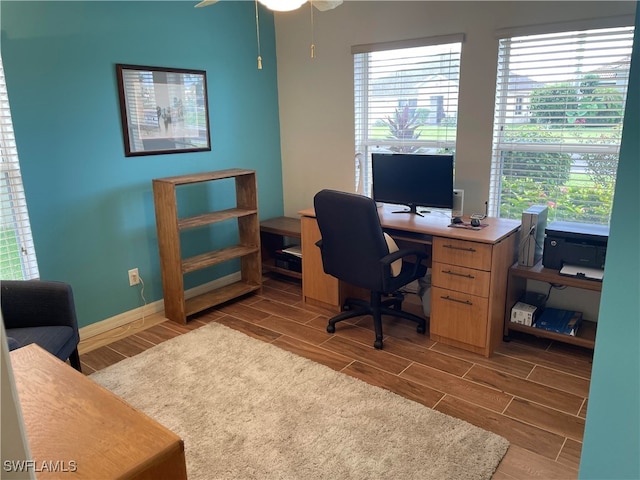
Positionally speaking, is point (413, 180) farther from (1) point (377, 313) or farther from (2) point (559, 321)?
(2) point (559, 321)

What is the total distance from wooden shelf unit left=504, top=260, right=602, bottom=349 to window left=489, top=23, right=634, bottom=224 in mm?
484

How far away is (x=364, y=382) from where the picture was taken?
2.68m

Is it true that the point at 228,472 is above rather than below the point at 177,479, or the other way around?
below

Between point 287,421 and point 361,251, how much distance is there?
1094mm

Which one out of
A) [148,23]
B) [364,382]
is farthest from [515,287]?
[148,23]

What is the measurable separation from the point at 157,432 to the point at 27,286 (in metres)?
1.74

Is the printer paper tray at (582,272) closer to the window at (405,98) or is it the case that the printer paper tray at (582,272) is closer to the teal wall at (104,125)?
the window at (405,98)

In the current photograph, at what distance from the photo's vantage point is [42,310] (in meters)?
2.49

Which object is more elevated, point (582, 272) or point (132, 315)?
point (582, 272)

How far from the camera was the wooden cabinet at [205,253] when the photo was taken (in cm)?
333

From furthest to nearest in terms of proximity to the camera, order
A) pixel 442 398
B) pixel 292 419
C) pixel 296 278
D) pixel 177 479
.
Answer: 1. pixel 296 278
2. pixel 442 398
3. pixel 292 419
4. pixel 177 479

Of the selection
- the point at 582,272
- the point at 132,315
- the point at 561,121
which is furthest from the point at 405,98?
the point at 132,315

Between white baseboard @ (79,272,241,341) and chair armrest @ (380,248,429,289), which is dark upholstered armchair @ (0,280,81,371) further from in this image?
chair armrest @ (380,248,429,289)

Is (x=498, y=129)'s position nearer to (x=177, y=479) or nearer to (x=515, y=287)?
(x=515, y=287)
